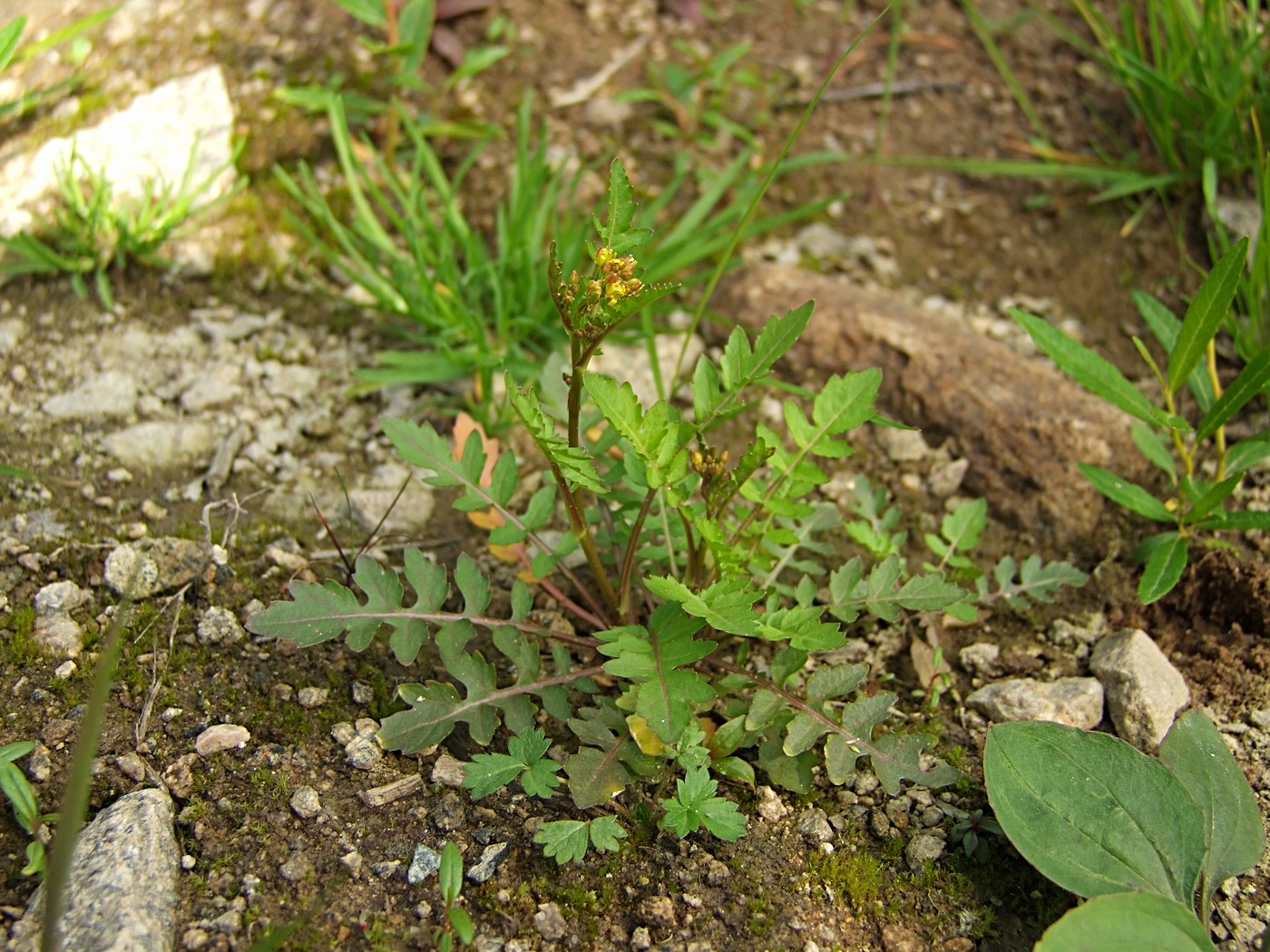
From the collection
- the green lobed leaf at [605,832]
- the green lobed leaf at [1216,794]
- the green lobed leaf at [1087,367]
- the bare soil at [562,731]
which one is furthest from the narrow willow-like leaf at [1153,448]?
the green lobed leaf at [605,832]

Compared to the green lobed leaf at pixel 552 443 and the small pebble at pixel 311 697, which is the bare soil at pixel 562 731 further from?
the green lobed leaf at pixel 552 443

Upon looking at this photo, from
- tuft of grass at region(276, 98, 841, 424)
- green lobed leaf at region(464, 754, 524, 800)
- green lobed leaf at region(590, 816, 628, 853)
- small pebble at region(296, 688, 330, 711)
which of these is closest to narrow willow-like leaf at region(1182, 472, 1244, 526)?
tuft of grass at region(276, 98, 841, 424)

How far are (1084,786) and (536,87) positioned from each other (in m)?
2.85

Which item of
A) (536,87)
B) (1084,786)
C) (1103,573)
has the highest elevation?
(536,87)

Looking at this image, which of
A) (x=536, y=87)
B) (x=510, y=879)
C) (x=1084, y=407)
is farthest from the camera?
(x=536, y=87)

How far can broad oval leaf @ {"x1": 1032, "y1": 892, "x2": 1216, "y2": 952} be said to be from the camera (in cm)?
169

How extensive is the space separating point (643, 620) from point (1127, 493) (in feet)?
3.84

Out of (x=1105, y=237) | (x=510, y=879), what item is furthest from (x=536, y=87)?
(x=510, y=879)

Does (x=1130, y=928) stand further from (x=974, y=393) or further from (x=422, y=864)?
(x=974, y=393)

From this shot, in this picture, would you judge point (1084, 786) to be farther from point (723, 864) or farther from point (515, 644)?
point (515, 644)

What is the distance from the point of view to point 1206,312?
2.25m

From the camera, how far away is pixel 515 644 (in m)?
2.17

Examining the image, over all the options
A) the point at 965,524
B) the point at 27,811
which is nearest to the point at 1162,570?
the point at 965,524

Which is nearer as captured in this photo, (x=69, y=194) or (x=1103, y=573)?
(x=1103, y=573)
